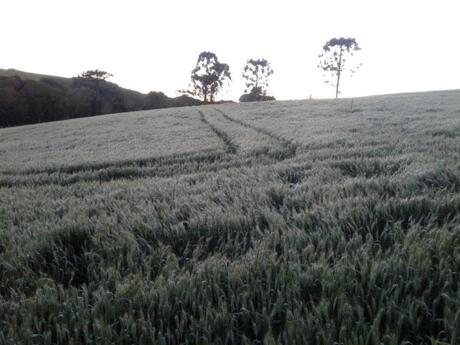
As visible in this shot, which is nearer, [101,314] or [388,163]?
[101,314]

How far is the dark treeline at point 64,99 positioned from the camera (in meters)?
52.8

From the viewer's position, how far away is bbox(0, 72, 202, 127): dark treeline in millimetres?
52812

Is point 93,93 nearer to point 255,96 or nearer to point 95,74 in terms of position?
point 95,74

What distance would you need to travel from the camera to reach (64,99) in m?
56.9

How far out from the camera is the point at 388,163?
182 inches

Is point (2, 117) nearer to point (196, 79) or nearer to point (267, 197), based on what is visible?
point (196, 79)

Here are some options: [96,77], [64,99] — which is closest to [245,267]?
[64,99]

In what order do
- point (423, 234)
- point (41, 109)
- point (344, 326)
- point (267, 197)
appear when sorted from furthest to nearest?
point (41, 109) < point (267, 197) < point (423, 234) < point (344, 326)

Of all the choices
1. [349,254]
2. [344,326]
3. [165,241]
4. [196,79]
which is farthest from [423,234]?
[196,79]

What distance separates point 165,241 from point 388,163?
3529 mm

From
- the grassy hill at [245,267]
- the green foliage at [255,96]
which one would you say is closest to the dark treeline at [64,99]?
the green foliage at [255,96]

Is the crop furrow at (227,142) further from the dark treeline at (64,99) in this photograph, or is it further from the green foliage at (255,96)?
the green foliage at (255,96)

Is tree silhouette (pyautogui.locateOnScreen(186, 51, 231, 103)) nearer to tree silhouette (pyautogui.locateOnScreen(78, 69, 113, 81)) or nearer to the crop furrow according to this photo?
tree silhouette (pyautogui.locateOnScreen(78, 69, 113, 81))

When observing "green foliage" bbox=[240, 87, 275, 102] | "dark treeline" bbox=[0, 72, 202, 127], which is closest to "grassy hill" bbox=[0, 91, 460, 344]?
"dark treeline" bbox=[0, 72, 202, 127]
